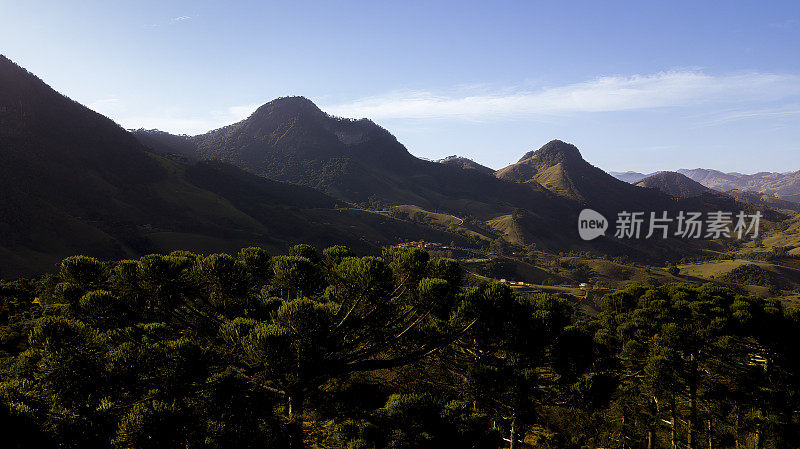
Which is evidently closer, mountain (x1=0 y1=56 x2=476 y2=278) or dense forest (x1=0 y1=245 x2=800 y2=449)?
dense forest (x1=0 y1=245 x2=800 y2=449)

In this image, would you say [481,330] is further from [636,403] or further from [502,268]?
[502,268]

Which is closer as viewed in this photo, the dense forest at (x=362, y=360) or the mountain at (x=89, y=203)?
the dense forest at (x=362, y=360)

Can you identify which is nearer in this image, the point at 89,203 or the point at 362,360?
the point at 362,360

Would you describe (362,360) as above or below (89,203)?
below
